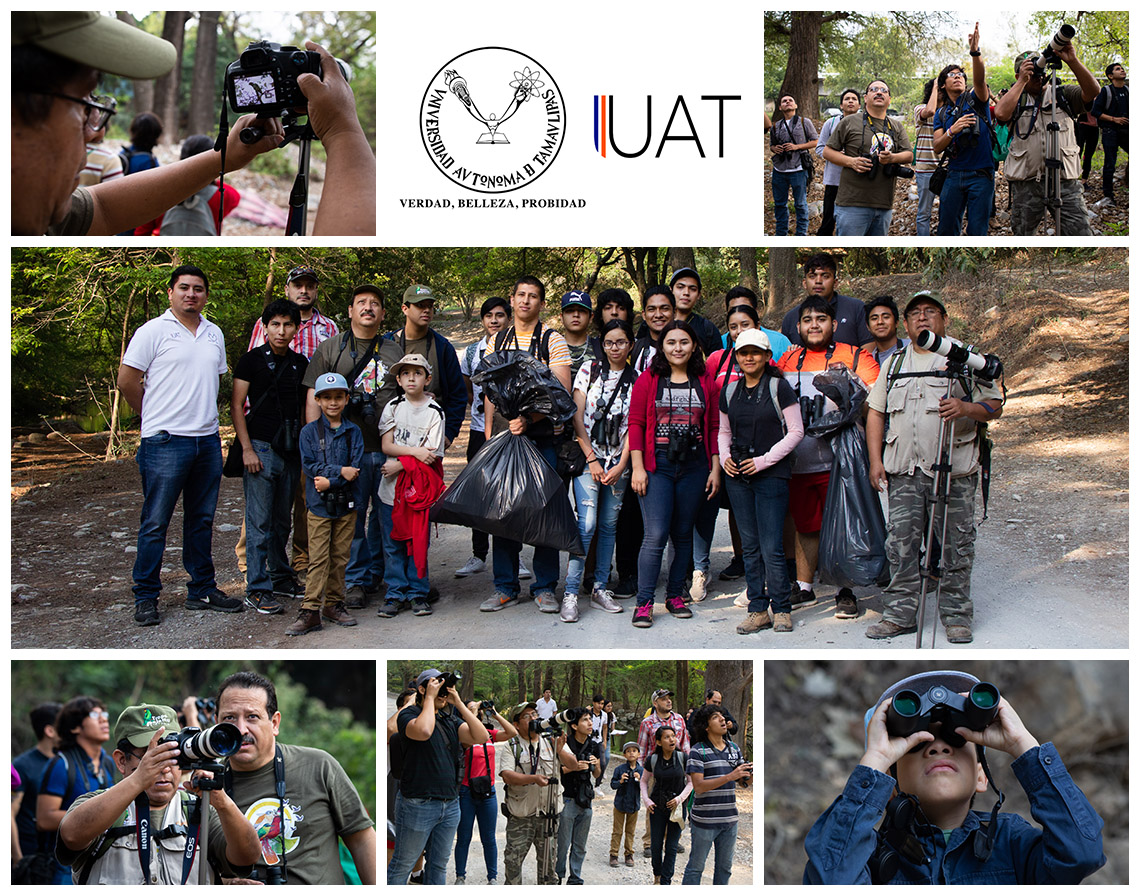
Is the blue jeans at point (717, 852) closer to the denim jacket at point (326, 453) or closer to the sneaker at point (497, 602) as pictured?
the sneaker at point (497, 602)

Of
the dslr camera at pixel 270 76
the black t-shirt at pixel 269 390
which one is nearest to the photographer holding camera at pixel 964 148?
the dslr camera at pixel 270 76

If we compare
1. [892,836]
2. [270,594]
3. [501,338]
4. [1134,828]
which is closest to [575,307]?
[501,338]

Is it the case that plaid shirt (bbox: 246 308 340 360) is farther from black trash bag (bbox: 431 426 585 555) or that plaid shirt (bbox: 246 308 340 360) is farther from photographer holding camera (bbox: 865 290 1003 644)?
photographer holding camera (bbox: 865 290 1003 644)

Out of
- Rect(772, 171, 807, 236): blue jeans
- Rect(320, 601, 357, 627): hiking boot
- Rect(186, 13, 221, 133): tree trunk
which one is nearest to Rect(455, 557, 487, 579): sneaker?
Rect(320, 601, 357, 627): hiking boot

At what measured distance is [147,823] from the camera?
10.7 ft

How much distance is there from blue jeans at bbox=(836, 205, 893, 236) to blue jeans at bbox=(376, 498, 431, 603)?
2888 mm

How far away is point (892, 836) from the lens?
105 inches

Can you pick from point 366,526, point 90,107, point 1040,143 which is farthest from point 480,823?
point 1040,143

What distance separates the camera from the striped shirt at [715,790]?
455 cm

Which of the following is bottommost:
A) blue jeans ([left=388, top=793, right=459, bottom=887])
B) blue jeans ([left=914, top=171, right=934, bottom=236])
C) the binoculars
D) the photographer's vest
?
blue jeans ([left=388, top=793, right=459, bottom=887])

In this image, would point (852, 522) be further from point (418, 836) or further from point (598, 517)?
point (418, 836)

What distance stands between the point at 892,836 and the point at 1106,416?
5.24 m

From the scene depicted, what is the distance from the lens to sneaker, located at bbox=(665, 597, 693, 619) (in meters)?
4.58

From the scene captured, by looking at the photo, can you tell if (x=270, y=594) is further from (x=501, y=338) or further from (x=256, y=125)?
(x=256, y=125)
